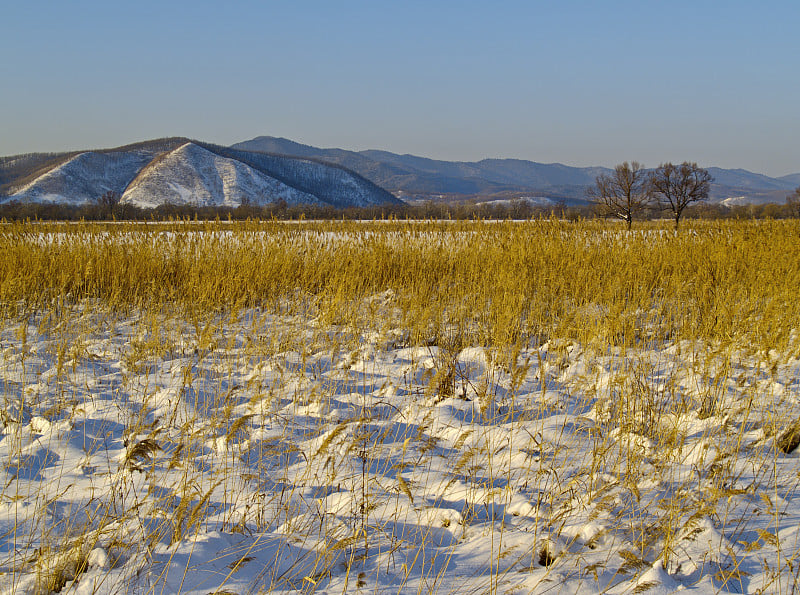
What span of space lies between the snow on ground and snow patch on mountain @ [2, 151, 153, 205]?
111 m

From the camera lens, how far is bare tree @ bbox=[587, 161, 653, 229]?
22.4 meters

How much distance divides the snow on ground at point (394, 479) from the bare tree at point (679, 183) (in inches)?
968

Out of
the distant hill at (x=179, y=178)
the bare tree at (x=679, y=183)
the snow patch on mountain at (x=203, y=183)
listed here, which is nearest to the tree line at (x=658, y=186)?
the bare tree at (x=679, y=183)

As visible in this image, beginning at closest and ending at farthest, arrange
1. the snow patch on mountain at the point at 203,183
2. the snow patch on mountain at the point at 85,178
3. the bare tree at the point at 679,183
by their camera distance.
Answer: the bare tree at the point at 679,183 < the snow patch on mountain at the point at 85,178 < the snow patch on mountain at the point at 203,183

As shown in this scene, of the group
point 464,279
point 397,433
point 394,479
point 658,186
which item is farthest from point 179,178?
point 394,479

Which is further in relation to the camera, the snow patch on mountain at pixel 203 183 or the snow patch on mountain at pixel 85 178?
the snow patch on mountain at pixel 203 183

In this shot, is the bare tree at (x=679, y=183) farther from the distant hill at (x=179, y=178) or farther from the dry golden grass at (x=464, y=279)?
the distant hill at (x=179, y=178)

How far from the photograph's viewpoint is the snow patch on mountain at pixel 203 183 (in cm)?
10444

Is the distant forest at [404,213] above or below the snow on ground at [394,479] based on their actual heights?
above

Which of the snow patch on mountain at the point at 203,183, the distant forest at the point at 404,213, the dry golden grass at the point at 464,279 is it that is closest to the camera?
the dry golden grass at the point at 464,279

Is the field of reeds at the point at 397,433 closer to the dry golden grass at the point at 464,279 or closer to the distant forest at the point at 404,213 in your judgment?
the dry golden grass at the point at 464,279

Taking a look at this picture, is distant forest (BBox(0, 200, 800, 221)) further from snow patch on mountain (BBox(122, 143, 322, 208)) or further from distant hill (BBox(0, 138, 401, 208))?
snow patch on mountain (BBox(122, 143, 322, 208))

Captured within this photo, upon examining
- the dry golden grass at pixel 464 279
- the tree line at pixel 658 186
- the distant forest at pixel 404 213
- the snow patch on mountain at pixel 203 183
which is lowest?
the dry golden grass at pixel 464 279

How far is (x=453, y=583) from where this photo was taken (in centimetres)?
170
